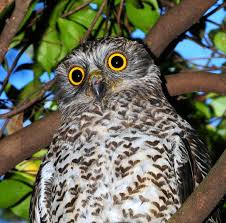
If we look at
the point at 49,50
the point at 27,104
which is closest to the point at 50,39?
the point at 49,50

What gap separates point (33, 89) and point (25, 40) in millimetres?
377

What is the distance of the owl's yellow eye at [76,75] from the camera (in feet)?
15.0

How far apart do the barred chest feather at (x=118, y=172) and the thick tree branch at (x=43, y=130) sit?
0.57 ft

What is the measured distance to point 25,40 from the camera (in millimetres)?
4852

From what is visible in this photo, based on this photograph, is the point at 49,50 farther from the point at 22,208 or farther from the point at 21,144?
the point at 22,208

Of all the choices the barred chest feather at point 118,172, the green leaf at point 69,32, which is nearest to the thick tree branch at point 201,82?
the barred chest feather at point 118,172

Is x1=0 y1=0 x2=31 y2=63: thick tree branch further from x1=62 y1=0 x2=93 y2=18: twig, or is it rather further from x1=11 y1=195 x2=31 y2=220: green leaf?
x1=11 y1=195 x2=31 y2=220: green leaf

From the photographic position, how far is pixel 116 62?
15.1ft

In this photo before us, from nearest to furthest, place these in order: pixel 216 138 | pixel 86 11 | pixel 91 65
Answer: pixel 91 65
pixel 86 11
pixel 216 138

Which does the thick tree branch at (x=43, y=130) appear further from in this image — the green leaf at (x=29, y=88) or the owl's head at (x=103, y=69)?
the green leaf at (x=29, y=88)

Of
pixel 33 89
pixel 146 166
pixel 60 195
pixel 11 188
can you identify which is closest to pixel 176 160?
pixel 146 166

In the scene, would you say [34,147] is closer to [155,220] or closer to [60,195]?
[60,195]

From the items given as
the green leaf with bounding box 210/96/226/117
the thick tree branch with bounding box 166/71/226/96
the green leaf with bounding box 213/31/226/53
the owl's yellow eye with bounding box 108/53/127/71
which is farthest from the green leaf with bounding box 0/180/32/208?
the green leaf with bounding box 210/96/226/117

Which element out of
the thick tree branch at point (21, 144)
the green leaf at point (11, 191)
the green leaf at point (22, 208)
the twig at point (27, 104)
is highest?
the twig at point (27, 104)
